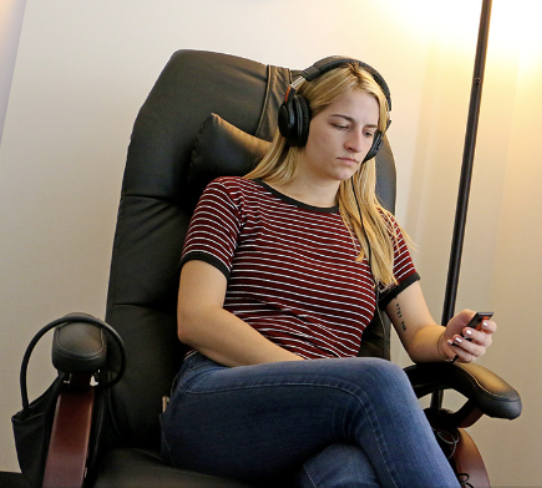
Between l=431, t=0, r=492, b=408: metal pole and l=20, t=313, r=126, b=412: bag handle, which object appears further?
l=431, t=0, r=492, b=408: metal pole

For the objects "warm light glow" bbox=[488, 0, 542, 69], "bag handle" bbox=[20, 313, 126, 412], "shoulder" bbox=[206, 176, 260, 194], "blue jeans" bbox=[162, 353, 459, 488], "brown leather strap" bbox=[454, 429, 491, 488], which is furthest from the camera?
"warm light glow" bbox=[488, 0, 542, 69]

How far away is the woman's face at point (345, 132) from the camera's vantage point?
4.06ft

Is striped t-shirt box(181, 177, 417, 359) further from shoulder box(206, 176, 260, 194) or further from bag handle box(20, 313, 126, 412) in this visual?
bag handle box(20, 313, 126, 412)

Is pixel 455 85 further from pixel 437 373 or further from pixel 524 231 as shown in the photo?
pixel 437 373

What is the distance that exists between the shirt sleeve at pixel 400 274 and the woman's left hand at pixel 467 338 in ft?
0.71

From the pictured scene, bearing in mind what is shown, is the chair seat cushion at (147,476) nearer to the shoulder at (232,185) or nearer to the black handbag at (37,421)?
the black handbag at (37,421)

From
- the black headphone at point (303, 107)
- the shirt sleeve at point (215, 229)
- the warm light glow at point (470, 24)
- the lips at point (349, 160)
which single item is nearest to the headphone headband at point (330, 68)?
the black headphone at point (303, 107)

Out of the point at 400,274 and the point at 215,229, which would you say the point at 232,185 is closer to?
the point at 215,229

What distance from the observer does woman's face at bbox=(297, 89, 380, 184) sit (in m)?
1.24

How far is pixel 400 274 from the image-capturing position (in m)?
1.32

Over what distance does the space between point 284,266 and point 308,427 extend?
0.36m

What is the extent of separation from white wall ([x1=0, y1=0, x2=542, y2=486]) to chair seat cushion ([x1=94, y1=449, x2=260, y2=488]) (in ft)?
2.28

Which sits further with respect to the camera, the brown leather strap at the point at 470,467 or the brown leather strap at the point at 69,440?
the brown leather strap at the point at 470,467

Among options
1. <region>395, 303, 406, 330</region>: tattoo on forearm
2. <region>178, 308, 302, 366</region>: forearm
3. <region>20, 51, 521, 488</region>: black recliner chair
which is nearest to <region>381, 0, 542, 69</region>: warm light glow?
<region>20, 51, 521, 488</region>: black recliner chair
